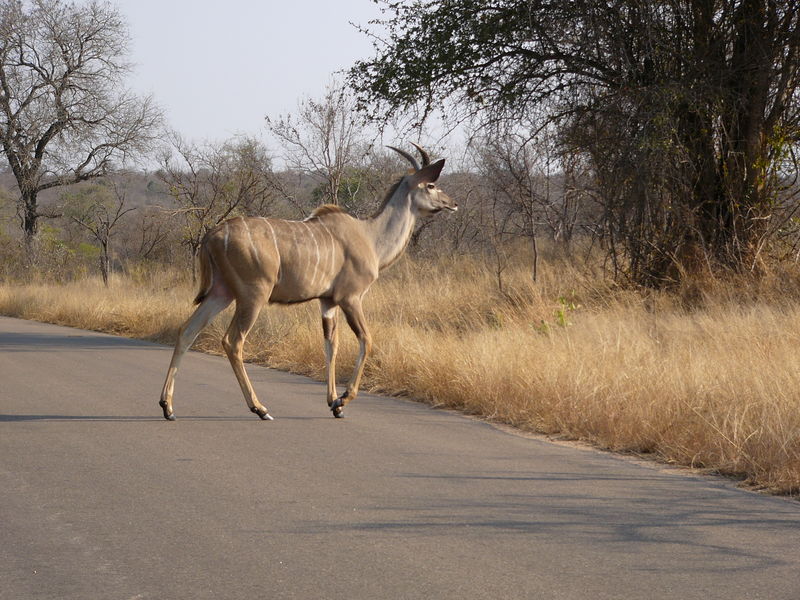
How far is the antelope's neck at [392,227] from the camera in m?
9.80

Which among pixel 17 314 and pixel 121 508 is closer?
pixel 121 508

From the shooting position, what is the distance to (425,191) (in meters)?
10.1

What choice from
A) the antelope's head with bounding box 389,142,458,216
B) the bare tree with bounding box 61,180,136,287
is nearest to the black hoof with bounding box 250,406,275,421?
the antelope's head with bounding box 389,142,458,216

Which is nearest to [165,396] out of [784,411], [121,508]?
[121,508]

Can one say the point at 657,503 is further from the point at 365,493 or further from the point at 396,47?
the point at 396,47

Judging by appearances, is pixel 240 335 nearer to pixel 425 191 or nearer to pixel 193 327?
pixel 193 327

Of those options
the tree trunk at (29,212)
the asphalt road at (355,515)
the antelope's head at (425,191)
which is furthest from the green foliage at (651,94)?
the tree trunk at (29,212)

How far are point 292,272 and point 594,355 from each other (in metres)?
2.94

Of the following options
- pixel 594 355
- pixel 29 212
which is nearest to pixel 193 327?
pixel 594 355

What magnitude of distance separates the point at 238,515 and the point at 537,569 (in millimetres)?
1716

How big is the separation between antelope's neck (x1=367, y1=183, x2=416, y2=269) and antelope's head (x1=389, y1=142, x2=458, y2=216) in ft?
0.27

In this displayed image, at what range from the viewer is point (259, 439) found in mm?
7555

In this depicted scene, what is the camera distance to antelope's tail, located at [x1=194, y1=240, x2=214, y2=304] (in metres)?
8.73

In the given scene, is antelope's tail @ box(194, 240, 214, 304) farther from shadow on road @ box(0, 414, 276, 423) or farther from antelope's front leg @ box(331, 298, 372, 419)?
antelope's front leg @ box(331, 298, 372, 419)
